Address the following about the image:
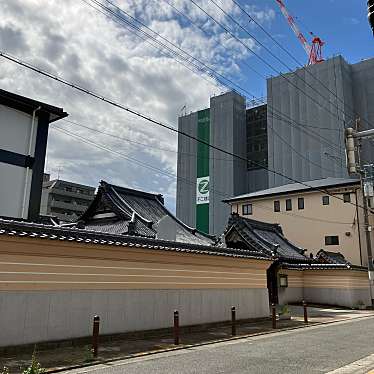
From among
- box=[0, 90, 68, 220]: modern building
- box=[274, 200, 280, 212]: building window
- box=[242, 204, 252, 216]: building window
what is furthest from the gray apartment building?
box=[0, 90, 68, 220]: modern building

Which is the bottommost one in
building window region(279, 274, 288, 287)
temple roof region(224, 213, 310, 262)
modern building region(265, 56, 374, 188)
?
building window region(279, 274, 288, 287)

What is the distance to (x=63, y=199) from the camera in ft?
286

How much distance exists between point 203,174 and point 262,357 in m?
64.9

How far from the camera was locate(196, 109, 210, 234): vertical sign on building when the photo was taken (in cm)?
7225

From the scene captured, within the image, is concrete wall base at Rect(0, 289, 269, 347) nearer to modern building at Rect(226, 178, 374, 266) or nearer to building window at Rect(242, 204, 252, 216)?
modern building at Rect(226, 178, 374, 266)

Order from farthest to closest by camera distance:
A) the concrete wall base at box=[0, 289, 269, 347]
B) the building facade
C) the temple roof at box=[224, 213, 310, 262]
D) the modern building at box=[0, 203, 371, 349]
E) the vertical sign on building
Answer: the vertical sign on building → the building facade → the temple roof at box=[224, 213, 310, 262] → the modern building at box=[0, 203, 371, 349] → the concrete wall base at box=[0, 289, 269, 347]

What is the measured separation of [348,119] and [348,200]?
20239mm

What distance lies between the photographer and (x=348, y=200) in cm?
4153

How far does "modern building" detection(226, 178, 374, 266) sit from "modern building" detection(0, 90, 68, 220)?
2702cm

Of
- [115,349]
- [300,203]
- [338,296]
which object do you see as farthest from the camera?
[300,203]

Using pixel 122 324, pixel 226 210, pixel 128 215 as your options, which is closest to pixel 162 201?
pixel 128 215

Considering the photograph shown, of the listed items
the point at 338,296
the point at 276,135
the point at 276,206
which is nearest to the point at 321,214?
the point at 276,206

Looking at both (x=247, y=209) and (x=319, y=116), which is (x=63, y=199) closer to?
(x=247, y=209)

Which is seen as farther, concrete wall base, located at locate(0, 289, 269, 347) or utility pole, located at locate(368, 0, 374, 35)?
concrete wall base, located at locate(0, 289, 269, 347)
